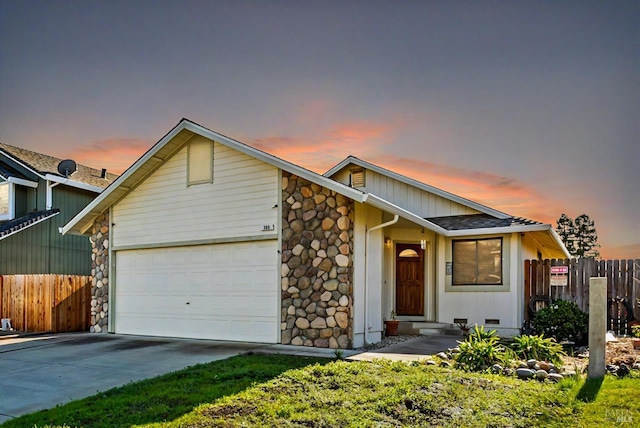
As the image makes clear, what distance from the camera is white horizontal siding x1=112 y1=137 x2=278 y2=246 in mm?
12180

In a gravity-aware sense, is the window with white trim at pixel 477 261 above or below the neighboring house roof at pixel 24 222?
below

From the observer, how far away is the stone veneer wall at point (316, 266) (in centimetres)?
1077

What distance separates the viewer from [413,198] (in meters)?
16.1

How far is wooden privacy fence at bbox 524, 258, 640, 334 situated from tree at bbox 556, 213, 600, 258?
76.8 ft

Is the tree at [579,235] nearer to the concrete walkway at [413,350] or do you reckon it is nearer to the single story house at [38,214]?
the concrete walkway at [413,350]

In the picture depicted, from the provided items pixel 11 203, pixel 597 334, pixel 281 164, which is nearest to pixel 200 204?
pixel 281 164

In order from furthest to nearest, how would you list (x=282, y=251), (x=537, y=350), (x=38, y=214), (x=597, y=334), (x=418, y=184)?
(x=38, y=214)
(x=418, y=184)
(x=282, y=251)
(x=537, y=350)
(x=597, y=334)

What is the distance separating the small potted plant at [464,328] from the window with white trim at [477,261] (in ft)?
3.35

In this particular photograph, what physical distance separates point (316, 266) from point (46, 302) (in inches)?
358

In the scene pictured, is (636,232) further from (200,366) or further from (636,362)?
(200,366)

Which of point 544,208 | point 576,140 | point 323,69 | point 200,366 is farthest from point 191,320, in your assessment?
point 544,208

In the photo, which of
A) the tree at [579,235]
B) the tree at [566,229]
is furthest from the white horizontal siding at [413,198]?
the tree at [566,229]

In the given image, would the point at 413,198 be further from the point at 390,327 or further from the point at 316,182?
the point at 316,182

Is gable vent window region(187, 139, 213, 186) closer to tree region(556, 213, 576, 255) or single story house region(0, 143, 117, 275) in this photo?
single story house region(0, 143, 117, 275)
